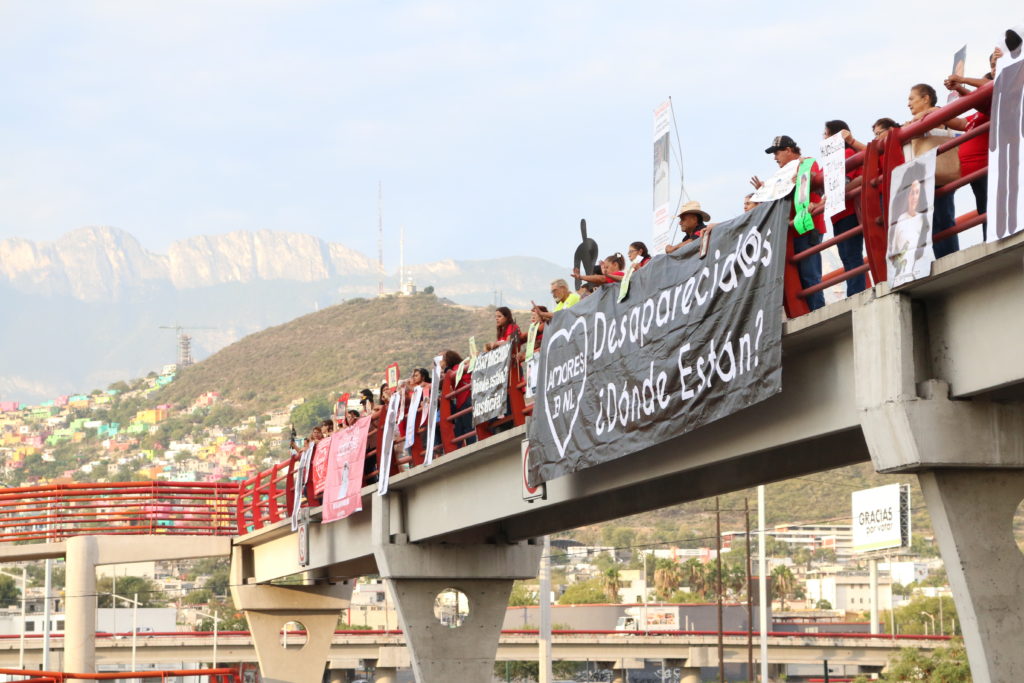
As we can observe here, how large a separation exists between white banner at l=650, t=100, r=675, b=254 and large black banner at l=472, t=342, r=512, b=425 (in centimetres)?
364

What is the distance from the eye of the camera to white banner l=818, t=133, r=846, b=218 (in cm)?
1025

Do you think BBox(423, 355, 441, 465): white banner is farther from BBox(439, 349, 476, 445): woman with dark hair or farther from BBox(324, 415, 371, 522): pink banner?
BBox(324, 415, 371, 522): pink banner

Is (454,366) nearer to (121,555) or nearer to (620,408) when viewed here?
(620,408)

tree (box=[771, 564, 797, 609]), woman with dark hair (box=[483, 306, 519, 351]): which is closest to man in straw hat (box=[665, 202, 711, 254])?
woman with dark hair (box=[483, 306, 519, 351])

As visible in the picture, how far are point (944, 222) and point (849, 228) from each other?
1261 millimetres

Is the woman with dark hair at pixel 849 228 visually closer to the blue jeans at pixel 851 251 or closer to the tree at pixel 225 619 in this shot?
the blue jeans at pixel 851 251

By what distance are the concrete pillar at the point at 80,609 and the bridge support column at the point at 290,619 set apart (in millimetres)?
3433

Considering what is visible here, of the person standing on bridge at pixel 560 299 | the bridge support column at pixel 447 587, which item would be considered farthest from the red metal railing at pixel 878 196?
the bridge support column at pixel 447 587

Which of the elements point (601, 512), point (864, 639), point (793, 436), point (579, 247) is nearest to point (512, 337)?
point (579, 247)

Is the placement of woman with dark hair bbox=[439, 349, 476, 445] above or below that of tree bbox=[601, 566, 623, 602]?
above

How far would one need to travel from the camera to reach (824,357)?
11.1 meters

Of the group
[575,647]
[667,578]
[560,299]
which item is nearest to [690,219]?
[560,299]

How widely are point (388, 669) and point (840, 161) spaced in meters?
88.6

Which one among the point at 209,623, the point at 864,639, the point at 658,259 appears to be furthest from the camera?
the point at 209,623
